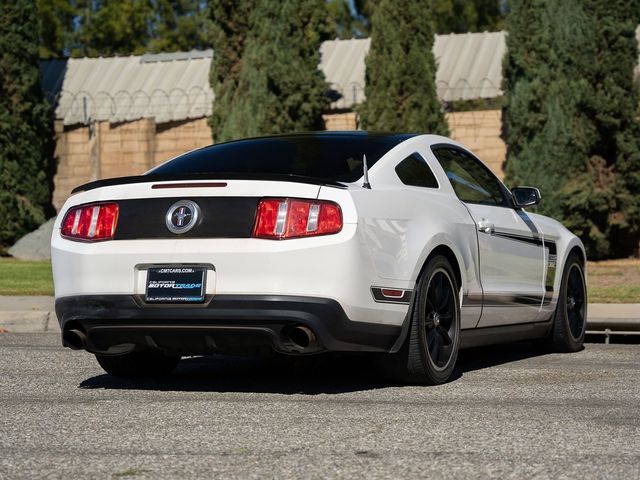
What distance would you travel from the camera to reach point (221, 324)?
6418 millimetres

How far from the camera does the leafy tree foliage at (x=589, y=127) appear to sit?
18859 mm

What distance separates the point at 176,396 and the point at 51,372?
1496 millimetres

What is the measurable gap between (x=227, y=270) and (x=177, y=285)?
285mm

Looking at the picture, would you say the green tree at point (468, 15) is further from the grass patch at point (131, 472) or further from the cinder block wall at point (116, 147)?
the grass patch at point (131, 472)

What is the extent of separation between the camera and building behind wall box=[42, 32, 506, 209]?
25.5m

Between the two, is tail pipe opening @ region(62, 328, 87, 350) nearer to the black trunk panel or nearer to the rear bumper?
the rear bumper

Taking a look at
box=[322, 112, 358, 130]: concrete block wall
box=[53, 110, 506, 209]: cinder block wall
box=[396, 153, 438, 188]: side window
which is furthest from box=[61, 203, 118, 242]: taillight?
box=[53, 110, 506, 209]: cinder block wall

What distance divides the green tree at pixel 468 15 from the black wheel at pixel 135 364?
54.8 m

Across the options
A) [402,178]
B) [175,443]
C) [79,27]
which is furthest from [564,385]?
[79,27]

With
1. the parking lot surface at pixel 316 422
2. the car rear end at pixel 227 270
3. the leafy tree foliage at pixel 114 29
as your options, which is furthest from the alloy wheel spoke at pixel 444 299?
the leafy tree foliage at pixel 114 29

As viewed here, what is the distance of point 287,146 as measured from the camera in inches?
296

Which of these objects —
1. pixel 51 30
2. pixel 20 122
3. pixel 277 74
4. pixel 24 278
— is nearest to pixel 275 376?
pixel 24 278

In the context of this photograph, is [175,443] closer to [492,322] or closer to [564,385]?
[564,385]

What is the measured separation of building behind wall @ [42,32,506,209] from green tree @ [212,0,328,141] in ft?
4.24
